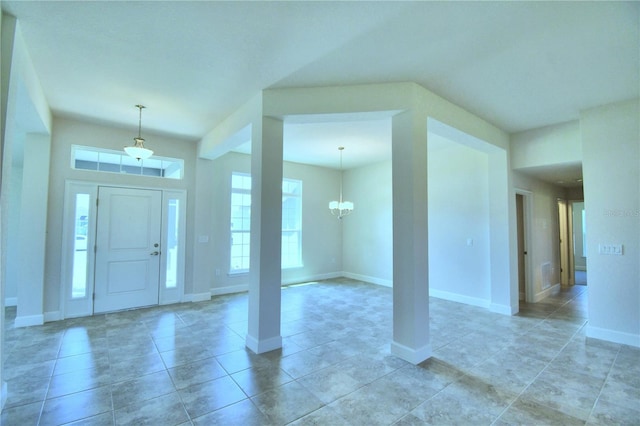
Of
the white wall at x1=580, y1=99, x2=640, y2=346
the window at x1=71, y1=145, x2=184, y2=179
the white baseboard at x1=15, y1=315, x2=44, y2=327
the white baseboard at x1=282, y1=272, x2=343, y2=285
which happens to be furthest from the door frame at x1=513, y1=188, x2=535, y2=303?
the white baseboard at x1=15, y1=315, x2=44, y2=327

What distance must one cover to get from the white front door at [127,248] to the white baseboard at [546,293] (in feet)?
21.9

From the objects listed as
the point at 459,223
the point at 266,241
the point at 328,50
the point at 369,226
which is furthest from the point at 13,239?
the point at 459,223

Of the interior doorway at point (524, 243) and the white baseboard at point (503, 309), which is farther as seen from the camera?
the interior doorway at point (524, 243)

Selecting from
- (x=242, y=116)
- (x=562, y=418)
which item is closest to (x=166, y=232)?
(x=242, y=116)

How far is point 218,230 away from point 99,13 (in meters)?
4.01

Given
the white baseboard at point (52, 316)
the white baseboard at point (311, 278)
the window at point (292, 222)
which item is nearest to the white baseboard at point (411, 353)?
the white baseboard at point (311, 278)

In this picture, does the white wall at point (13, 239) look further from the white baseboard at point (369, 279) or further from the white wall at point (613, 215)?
the white wall at point (613, 215)

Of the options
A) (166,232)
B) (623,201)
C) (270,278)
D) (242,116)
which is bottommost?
(270,278)

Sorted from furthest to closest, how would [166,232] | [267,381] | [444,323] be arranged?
[166,232] < [444,323] < [267,381]

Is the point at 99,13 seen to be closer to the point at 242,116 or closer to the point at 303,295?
the point at 242,116

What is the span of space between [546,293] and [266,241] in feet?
18.6

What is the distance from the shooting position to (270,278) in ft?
10.4

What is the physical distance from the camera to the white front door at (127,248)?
450cm

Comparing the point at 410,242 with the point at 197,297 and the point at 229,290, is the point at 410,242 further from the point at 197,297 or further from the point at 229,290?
the point at 229,290
